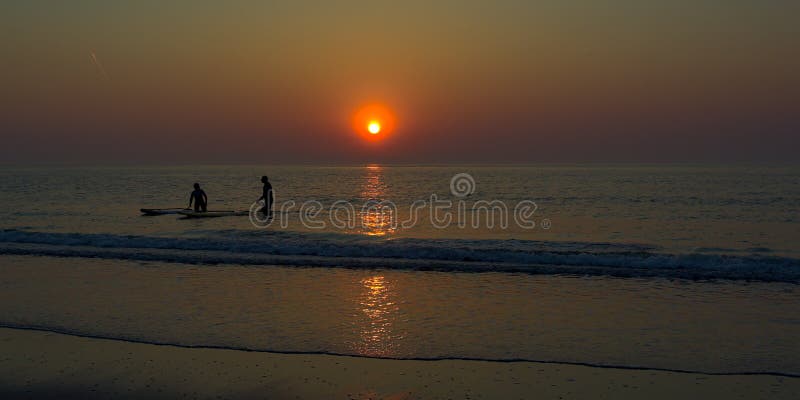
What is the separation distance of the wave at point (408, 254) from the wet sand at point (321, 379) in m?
8.35

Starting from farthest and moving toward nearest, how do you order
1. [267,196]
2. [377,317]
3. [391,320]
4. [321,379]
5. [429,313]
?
[267,196] < [429,313] < [377,317] < [391,320] < [321,379]

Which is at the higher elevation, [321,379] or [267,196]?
[267,196]

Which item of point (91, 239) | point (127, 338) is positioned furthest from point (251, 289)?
point (91, 239)

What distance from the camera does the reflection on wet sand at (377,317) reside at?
343 inches

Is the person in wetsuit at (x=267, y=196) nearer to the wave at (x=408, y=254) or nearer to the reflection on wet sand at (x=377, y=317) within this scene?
the wave at (x=408, y=254)

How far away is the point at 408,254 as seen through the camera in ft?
64.2

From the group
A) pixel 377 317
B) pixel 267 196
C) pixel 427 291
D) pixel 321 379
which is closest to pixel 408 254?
pixel 427 291

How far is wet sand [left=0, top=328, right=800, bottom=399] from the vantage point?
→ 271 inches

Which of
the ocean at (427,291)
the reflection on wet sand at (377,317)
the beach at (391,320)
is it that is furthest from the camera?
the ocean at (427,291)

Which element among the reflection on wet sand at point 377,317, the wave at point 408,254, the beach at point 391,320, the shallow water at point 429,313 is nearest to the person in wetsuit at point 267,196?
the wave at point 408,254

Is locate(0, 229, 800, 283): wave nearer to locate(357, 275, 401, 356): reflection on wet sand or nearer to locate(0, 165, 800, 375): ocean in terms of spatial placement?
locate(0, 165, 800, 375): ocean

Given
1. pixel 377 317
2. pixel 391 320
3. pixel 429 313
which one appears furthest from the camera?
pixel 429 313

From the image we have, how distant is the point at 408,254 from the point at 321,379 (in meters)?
12.3

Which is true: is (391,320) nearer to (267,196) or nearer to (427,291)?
(427,291)
